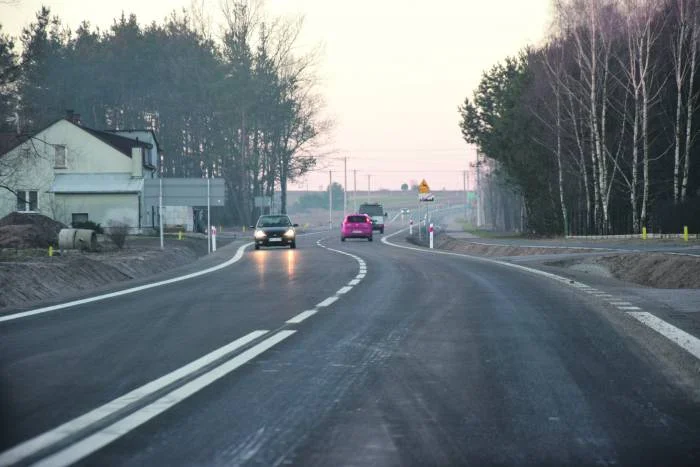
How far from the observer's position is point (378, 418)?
17.8 ft

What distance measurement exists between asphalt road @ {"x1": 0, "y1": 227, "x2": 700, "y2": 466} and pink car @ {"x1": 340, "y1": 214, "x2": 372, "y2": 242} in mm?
41862

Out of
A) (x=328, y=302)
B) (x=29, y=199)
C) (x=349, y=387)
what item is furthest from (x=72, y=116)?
(x=349, y=387)

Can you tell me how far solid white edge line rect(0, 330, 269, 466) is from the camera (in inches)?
179

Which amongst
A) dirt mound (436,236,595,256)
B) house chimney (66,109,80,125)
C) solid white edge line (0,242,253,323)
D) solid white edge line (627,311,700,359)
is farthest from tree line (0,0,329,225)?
solid white edge line (627,311,700,359)

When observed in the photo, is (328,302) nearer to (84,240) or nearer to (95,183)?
(84,240)

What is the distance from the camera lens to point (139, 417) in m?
5.42

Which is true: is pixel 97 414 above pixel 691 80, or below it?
below

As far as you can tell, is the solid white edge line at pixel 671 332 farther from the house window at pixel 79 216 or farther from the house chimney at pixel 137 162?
the house window at pixel 79 216

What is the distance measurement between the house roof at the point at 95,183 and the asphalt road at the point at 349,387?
174 feet

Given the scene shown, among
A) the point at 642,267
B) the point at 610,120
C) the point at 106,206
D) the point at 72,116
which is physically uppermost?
the point at 72,116

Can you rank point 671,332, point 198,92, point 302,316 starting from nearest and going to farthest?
point 671,332
point 302,316
point 198,92

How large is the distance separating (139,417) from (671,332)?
19.6ft

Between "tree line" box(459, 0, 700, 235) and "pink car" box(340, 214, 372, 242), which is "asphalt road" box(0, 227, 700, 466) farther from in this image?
"pink car" box(340, 214, 372, 242)

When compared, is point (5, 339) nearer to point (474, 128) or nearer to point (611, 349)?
point (611, 349)
